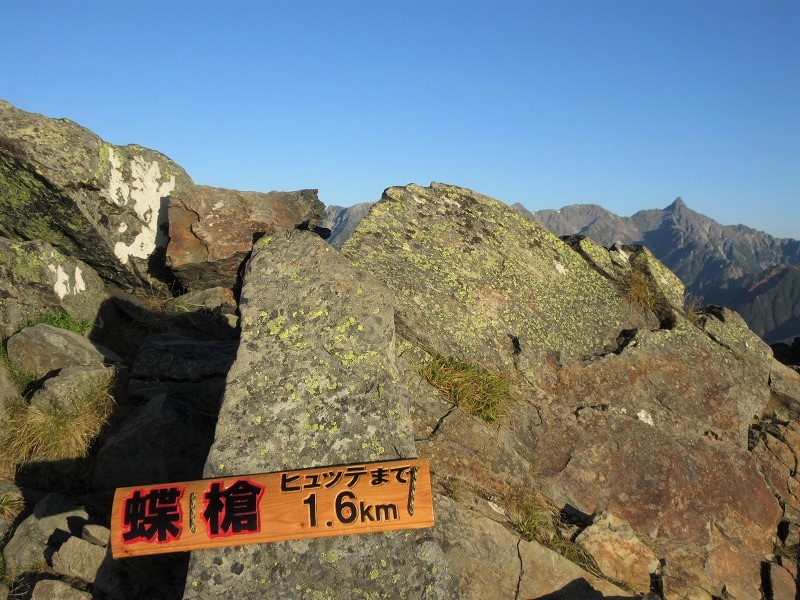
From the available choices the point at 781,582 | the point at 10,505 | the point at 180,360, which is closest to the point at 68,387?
the point at 180,360

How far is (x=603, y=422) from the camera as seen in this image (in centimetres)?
942

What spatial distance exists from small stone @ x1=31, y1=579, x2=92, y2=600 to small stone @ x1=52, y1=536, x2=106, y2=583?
0.19 meters

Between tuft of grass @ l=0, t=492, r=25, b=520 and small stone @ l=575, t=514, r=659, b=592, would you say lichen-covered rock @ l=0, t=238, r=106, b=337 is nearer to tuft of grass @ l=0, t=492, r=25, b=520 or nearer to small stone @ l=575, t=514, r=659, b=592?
tuft of grass @ l=0, t=492, r=25, b=520

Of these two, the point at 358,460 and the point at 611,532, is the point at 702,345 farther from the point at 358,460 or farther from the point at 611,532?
the point at 358,460

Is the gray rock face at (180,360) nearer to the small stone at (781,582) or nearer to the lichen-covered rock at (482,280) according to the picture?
the lichen-covered rock at (482,280)

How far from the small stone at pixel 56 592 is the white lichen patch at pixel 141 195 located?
21.9 feet

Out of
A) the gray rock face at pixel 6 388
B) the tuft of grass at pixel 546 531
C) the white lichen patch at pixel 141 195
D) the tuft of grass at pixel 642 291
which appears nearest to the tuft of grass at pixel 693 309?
the tuft of grass at pixel 642 291

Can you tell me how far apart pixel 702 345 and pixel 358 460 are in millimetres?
7385

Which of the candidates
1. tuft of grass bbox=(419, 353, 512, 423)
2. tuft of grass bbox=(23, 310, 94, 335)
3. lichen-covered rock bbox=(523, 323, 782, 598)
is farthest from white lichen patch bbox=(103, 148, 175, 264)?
lichen-covered rock bbox=(523, 323, 782, 598)

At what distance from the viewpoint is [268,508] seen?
5543 millimetres

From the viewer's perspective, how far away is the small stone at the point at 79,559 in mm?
6492

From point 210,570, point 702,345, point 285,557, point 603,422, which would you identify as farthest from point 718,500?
point 210,570

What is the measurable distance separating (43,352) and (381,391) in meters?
6.21

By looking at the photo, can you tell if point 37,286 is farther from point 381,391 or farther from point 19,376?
point 381,391
